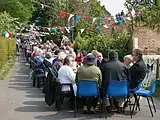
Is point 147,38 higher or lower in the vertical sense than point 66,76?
higher

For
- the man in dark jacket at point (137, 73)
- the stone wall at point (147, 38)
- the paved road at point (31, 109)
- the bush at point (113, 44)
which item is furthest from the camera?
the stone wall at point (147, 38)

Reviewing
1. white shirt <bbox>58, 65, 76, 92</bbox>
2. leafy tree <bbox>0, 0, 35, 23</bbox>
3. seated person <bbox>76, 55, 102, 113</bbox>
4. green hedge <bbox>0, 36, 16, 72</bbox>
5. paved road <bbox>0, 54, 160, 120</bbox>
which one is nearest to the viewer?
paved road <bbox>0, 54, 160, 120</bbox>

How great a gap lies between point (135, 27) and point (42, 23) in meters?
54.5

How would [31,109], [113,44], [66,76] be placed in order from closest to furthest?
[66,76]
[31,109]
[113,44]

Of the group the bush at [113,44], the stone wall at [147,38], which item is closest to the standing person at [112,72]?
the bush at [113,44]

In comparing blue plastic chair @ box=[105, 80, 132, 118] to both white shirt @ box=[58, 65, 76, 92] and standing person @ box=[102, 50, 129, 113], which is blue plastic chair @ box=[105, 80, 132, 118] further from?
white shirt @ box=[58, 65, 76, 92]

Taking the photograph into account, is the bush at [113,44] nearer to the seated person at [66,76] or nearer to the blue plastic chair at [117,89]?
the seated person at [66,76]

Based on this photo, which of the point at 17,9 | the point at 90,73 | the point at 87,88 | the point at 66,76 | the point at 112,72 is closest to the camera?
the point at 87,88

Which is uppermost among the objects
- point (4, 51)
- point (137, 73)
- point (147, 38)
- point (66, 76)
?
point (147, 38)

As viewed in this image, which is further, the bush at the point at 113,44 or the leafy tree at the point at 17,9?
the leafy tree at the point at 17,9

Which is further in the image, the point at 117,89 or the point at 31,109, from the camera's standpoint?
the point at 31,109

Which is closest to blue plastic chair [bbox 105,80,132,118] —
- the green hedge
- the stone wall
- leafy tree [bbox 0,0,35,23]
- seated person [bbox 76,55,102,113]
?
seated person [bbox 76,55,102,113]

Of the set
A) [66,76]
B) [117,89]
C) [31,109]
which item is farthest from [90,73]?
[31,109]

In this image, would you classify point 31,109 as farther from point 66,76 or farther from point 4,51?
point 4,51
